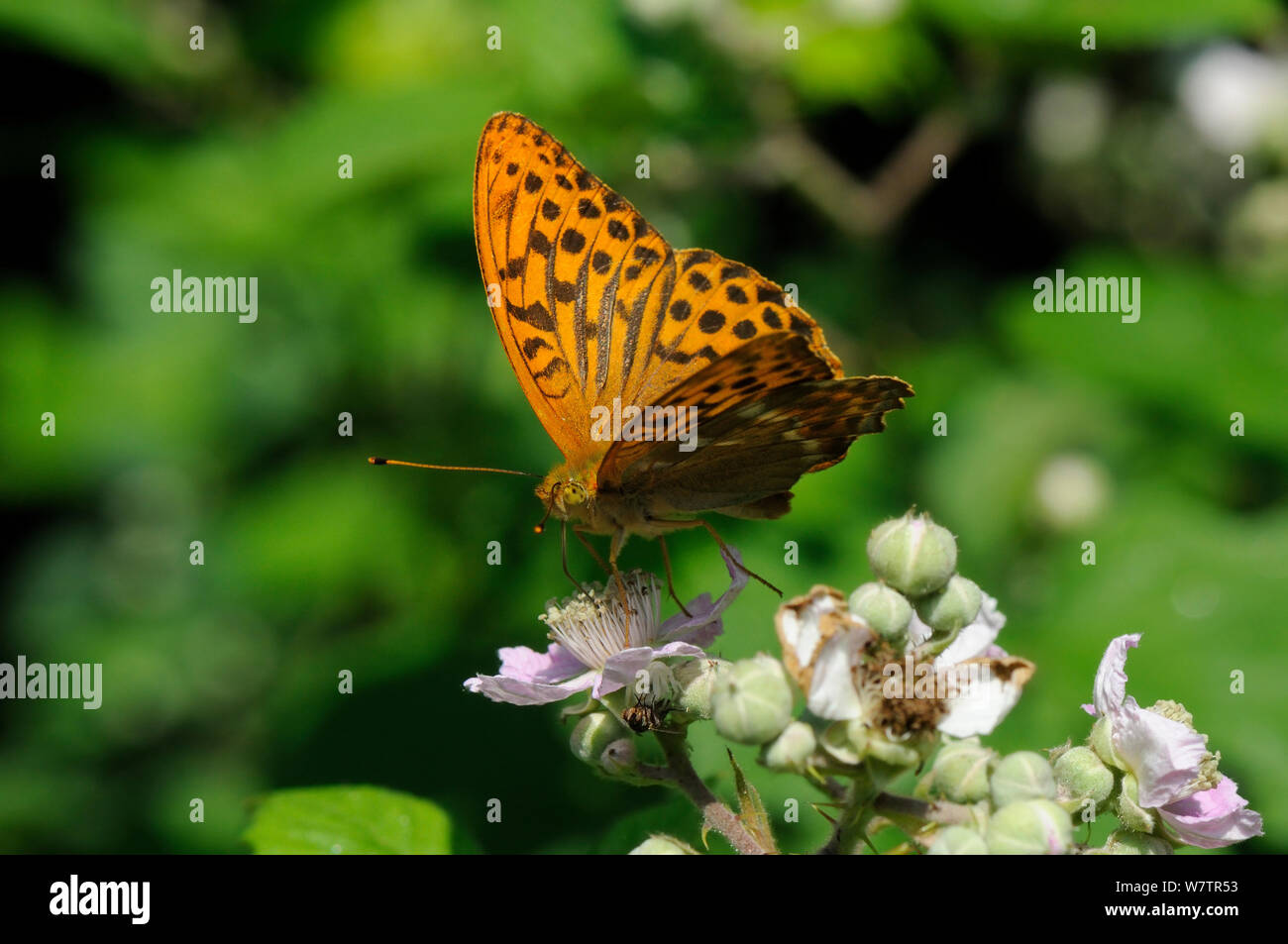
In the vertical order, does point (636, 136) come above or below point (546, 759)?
above

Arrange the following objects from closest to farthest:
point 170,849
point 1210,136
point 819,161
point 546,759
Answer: point 546,759
point 170,849
point 819,161
point 1210,136

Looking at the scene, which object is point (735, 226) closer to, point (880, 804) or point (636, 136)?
point (636, 136)

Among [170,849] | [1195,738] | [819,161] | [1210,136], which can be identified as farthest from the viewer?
[1210,136]

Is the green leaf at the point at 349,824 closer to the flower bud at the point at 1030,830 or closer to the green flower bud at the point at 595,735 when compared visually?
the green flower bud at the point at 595,735

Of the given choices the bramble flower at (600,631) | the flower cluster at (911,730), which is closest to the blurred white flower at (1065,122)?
the bramble flower at (600,631)

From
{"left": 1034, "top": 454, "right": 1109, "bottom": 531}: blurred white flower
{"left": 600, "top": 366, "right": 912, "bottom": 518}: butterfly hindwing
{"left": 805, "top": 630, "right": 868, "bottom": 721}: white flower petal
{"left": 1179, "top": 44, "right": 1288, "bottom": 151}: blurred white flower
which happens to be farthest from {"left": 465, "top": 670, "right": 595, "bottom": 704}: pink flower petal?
{"left": 1179, "top": 44, "right": 1288, "bottom": 151}: blurred white flower

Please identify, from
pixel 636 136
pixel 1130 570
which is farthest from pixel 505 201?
pixel 1130 570

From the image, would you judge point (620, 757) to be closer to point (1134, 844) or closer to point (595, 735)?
point (595, 735)

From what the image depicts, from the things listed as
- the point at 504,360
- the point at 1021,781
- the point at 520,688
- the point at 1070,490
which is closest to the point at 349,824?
the point at 520,688
